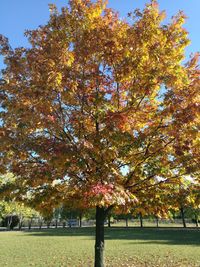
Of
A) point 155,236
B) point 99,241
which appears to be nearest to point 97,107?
point 99,241

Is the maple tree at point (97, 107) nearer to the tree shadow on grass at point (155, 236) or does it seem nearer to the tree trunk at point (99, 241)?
the tree trunk at point (99, 241)

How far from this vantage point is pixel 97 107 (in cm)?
835

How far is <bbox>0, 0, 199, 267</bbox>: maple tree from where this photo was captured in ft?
26.6

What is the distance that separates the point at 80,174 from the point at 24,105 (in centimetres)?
229

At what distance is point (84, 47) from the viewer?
872 cm

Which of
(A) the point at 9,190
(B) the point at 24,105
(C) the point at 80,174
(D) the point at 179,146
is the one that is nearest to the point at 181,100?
(D) the point at 179,146

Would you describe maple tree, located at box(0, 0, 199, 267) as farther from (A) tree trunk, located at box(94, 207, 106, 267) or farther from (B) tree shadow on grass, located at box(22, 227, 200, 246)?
(B) tree shadow on grass, located at box(22, 227, 200, 246)

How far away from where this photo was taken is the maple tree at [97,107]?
810 cm

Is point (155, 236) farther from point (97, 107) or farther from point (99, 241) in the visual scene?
point (97, 107)

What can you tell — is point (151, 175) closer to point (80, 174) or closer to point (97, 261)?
point (80, 174)

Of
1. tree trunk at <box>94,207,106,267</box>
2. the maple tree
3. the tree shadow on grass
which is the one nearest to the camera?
the maple tree

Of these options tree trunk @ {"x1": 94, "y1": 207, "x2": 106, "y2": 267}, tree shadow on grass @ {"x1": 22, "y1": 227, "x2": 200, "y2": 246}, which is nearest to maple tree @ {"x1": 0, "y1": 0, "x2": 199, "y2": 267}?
tree trunk @ {"x1": 94, "y1": 207, "x2": 106, "y2": 267}

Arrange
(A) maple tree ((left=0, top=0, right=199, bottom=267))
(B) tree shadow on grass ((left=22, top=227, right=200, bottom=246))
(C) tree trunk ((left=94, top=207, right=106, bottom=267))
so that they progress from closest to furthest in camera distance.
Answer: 1. (A) maple tree ((left=0, top=0, right=199, bottom=267))
2. (C) tree trunk ((left=94, top=207, right=106, bottom=267))
3. (B) tree shadow on grass ((left=22, top=227, right=200, bottom=246))

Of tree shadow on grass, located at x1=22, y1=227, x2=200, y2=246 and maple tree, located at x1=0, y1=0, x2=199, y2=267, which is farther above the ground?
maple tree, located at x1=0, y1=0, x2=199, y2=267
